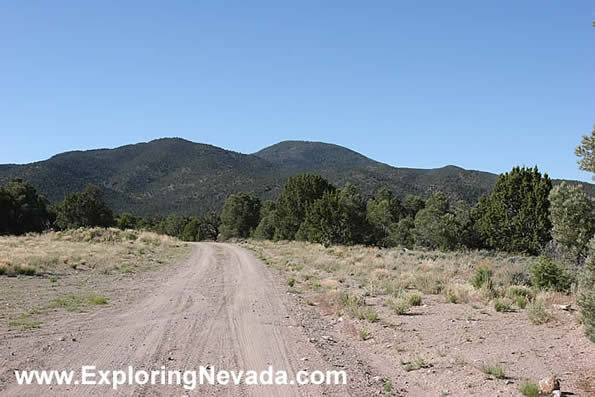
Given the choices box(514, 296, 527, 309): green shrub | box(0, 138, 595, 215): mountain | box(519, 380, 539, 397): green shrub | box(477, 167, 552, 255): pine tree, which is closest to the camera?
box(519, 380, 539, 397): green shrub

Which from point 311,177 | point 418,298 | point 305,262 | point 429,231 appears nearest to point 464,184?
point 429,231

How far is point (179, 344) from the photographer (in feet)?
27.0

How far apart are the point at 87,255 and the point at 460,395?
23556 millimetres

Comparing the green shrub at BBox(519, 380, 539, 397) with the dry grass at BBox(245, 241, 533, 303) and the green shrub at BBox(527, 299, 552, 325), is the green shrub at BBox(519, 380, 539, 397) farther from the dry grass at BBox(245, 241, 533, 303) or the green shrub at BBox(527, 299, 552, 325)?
the dry grass at BBox(245, 241, 533, 303)

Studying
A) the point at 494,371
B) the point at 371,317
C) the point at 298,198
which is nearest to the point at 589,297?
the point at 494,371

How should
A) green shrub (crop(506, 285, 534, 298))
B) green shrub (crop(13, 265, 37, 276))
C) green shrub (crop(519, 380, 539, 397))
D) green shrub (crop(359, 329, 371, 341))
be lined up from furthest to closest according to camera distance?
green shrub (crop(13, 265, 37, 276)) → green shrub (crop(506, 285, 534, 298)) → green shrub (crop(359, 329, 371, 341)) → green shrub (crop(519, 380, 539, 397))

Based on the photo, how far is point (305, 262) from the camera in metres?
26.4

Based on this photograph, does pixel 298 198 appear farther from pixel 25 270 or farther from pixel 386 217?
pixel 25 270

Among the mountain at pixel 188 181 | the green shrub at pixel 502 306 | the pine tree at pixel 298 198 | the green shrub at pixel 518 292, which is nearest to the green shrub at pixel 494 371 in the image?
the green shrub at pixel 502 306

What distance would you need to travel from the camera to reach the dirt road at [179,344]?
20.1 feet

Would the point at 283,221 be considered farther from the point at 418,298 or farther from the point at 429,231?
the point at 418,298

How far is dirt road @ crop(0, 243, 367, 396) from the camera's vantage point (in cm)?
613

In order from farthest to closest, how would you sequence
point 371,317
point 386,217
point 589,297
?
1. point 386,217
2. point 371,317
3. point 589,297

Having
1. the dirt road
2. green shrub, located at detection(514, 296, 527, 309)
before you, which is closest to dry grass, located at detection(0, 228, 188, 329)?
the dirt road
